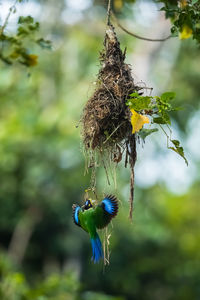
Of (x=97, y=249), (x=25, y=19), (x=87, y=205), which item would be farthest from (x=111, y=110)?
(x=25, y=19)

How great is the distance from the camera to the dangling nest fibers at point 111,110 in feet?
7.88

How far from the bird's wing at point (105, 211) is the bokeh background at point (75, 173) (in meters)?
5.26

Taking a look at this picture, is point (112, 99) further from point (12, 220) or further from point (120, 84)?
point (12, 220)

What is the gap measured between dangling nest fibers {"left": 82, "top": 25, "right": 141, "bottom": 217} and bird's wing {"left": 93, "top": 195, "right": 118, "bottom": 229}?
0.23 m

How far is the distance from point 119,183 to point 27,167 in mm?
1831

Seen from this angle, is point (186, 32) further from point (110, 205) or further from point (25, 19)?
point (25, 19)

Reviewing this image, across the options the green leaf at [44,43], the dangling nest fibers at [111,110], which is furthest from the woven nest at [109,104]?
the green leaf at [44,43]

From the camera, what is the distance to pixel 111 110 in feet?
7.88

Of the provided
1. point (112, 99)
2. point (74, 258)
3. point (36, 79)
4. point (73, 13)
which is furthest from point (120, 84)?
point (36, 79)

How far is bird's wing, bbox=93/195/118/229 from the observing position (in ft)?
7.09

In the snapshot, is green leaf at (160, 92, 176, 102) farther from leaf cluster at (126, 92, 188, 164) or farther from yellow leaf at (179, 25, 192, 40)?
yellow leaf at (179, 25, 192, 40)

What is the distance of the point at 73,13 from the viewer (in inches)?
404

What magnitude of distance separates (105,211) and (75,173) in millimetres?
6549

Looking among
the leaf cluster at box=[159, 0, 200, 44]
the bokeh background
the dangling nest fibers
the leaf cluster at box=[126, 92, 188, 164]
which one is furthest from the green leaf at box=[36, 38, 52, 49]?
the bokeh background
